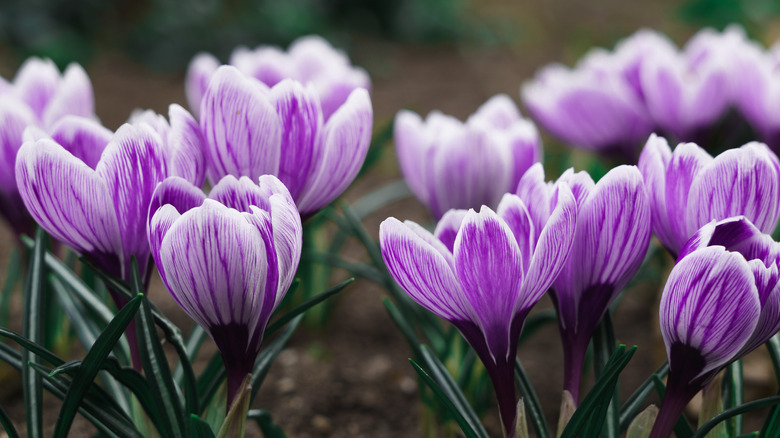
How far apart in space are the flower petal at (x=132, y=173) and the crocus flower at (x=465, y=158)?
48cm

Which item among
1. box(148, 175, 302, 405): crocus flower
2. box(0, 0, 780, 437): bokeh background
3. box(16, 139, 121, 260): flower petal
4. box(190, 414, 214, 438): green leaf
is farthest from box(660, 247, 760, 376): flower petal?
box(0, 0, 780, 437): bokeh background

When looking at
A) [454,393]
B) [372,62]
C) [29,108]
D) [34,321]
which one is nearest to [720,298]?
[454,393]

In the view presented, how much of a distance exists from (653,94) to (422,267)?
781 millimetres

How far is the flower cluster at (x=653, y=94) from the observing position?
1291 mm

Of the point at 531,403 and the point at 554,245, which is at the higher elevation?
the point at 554,245

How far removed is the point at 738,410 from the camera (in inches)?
30.6

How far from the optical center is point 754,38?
2.84 m

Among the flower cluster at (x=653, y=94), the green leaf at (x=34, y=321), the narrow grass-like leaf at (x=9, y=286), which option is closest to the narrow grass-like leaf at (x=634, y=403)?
the flower cluster at (x=653, y=94)

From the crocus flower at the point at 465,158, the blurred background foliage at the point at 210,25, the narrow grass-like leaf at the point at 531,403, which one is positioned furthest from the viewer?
the blurred background foliage at the point at 210,25

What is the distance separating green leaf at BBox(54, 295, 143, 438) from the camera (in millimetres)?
780

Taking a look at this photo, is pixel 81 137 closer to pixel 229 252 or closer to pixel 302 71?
pixel 229 252

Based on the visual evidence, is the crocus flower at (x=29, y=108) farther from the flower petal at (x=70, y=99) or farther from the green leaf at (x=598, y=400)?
the green leaf at (x=598, y=400)

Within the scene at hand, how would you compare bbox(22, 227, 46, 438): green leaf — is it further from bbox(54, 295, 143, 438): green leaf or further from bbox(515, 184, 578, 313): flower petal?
bbox(515, 184, 578, 313): flower petal

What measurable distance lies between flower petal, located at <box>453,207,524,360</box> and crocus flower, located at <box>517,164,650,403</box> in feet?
0.24
